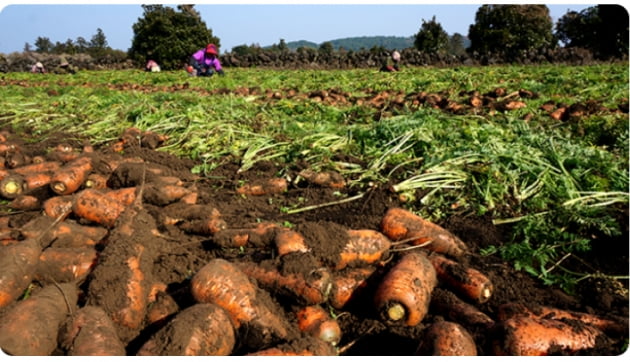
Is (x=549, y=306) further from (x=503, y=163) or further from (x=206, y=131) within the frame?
(x=206, y=131)

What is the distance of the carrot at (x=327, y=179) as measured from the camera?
4.36 metres

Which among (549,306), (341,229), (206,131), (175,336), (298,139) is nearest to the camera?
(175,336)

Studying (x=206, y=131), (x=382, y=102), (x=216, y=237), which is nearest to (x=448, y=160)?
(x=216, y=237)

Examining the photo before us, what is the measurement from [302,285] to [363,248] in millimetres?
611

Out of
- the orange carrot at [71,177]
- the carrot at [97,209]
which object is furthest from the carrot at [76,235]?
the orange carrot at [71,177]

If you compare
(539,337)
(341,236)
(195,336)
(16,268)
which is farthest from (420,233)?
(16,268)

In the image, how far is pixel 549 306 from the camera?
2578mm

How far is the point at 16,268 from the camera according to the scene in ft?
9.02

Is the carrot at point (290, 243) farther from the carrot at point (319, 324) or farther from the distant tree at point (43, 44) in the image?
the distant tree at point (43, 44)

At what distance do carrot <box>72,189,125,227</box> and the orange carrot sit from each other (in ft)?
2.22

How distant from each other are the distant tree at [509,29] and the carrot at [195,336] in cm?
3784

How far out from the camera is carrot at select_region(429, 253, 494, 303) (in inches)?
104

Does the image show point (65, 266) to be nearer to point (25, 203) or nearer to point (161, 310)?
point (161, 310)

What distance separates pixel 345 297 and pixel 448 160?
2.15 m
